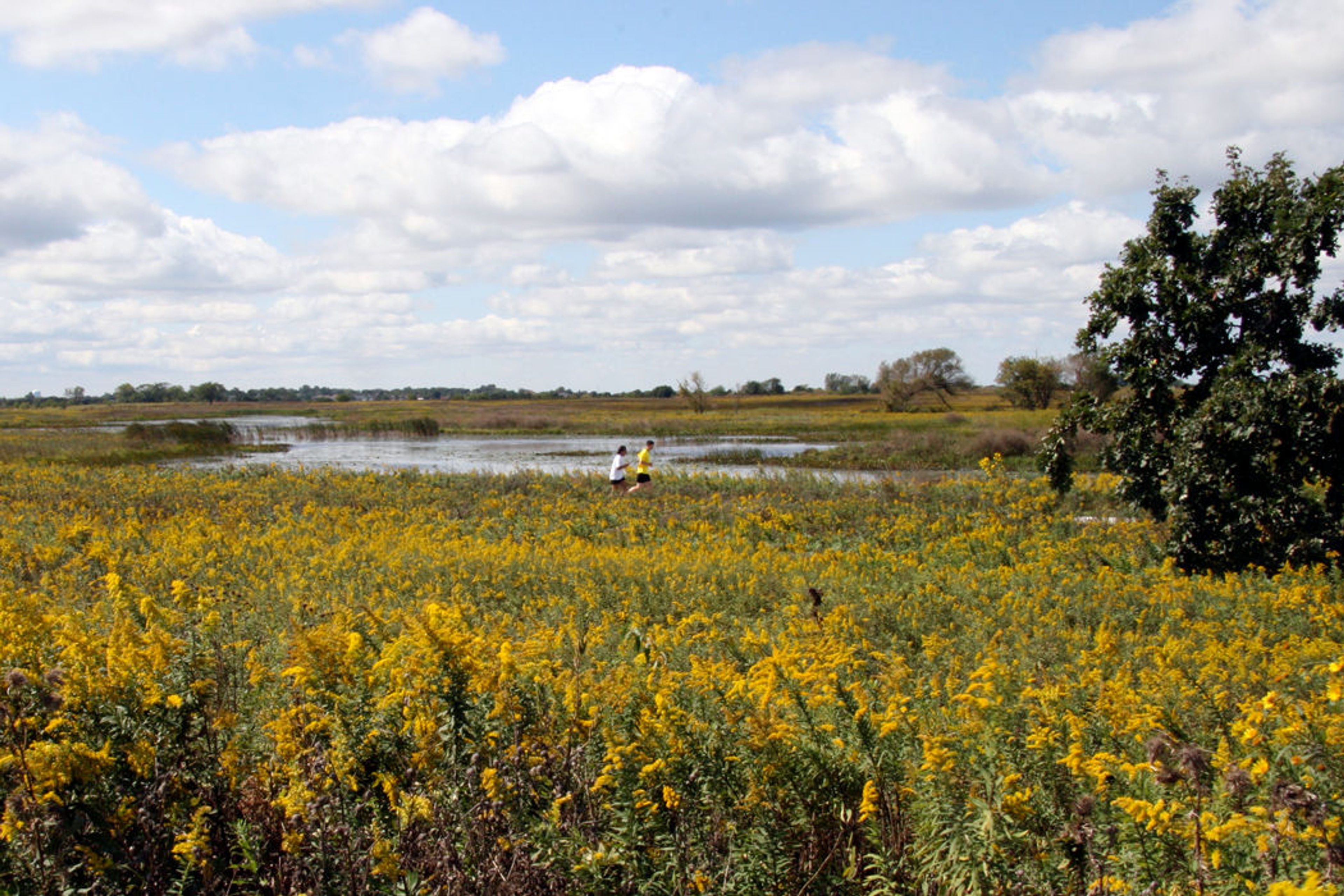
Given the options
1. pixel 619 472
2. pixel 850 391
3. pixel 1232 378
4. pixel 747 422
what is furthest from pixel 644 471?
pixel 850 391

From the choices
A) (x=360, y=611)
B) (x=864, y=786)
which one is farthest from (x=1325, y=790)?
(x=360, y=611)

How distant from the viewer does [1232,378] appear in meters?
12.1

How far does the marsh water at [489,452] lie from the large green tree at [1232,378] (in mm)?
16315

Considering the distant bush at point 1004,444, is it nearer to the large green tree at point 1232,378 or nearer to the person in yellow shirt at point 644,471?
the person in yellow shirt at point 644,471

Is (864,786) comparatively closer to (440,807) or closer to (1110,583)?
(440,807)

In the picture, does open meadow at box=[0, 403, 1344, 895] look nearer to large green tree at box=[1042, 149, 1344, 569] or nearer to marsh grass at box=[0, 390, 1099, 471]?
large green tree at box=[1042, 149, 1344, 569]

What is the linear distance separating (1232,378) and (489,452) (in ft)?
133

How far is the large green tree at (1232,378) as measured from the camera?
11680 mm

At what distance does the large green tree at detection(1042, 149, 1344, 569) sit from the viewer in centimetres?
1168

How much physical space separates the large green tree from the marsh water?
16.3 meters

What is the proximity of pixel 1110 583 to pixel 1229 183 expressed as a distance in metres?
6.00

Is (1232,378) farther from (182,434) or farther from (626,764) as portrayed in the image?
(182,434)

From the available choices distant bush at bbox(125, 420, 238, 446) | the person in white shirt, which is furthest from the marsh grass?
the person in white shirt

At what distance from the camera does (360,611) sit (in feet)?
20.2
